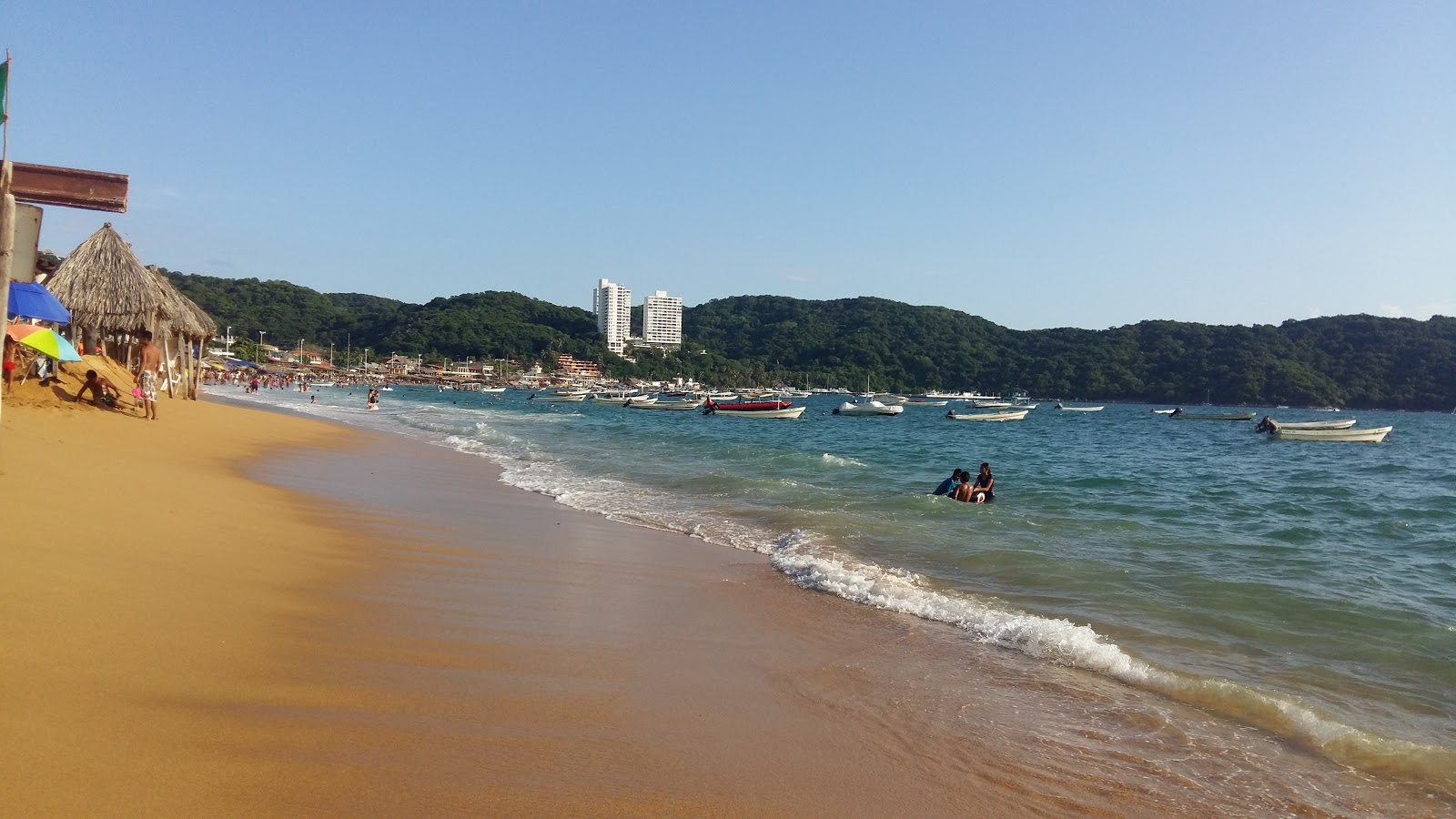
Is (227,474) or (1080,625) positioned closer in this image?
(1080,625)

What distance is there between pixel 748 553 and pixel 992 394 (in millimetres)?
133327

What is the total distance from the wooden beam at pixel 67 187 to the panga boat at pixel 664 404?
65.9 meters

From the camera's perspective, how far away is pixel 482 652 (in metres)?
5.04

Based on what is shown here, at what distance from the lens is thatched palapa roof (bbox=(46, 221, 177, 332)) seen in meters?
19.7

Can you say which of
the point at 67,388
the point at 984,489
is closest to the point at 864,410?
the point at 984,489

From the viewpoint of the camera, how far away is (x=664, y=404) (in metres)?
72.4

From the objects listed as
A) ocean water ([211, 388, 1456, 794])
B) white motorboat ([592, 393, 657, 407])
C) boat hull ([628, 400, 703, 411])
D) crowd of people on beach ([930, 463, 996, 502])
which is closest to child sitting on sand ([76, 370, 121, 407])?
ocean water ([211, 388, 1456, 794])

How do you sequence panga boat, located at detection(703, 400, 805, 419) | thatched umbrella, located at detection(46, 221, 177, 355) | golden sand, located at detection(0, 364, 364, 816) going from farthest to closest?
panga boat, located at detection(703, 400, 805, 419)
thatched umbrella, located at detection(46, 221, 177, 355)
golden sand, located at detection(0, 364, 364, 816)

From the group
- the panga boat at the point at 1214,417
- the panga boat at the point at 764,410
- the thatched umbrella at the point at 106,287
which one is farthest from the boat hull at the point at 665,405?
the thatched umbrella at the point at 106,287

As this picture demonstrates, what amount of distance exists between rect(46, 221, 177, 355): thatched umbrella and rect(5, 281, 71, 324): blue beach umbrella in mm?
5386

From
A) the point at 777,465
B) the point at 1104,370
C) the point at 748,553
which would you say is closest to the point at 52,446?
the point at 748,553

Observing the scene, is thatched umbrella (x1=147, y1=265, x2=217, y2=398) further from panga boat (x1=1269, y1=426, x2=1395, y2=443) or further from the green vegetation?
the green vegetation

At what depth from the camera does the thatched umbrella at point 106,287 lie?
19719 mm

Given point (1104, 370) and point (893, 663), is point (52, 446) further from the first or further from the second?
point (1104, 370)
